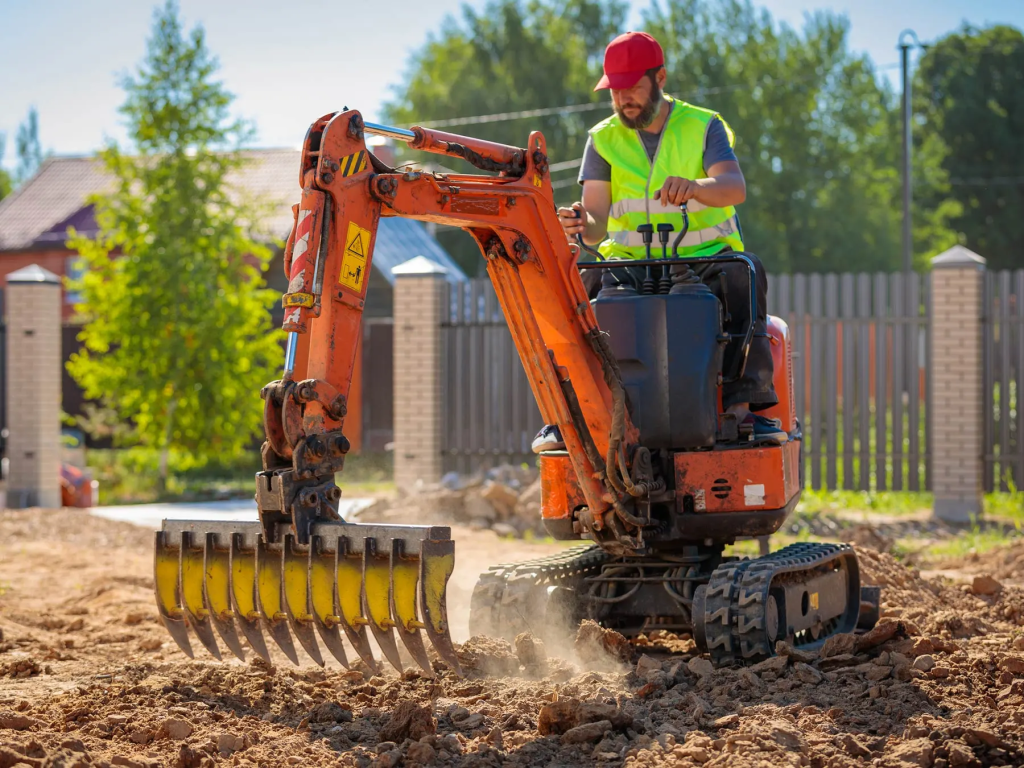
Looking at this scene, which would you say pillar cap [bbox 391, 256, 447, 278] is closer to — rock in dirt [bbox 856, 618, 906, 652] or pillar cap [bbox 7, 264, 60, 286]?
pillar cap [bbox 7, 264, 60, 286]

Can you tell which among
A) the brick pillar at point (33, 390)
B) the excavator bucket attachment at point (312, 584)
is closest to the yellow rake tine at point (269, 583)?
the excavator bucket attachment at point (312, 584)

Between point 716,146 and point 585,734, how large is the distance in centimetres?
286

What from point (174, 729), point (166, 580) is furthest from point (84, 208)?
point (174, 729)

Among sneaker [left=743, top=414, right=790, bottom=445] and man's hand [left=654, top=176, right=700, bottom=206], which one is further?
sneaker [left=743, top=414, right=790, bottom=445]

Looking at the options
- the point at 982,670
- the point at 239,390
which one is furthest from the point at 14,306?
the point at 982,670

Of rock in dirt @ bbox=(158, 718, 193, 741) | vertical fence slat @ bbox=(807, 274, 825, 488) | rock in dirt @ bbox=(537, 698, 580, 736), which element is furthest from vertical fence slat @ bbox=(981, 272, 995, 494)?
rock in dirt @ bbox=(158, 718, 193, 741)

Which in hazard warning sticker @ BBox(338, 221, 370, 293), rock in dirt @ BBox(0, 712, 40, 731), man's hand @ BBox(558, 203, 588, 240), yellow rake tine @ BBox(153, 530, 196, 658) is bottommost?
rock in dirt @ BBox(0, 712, 40, 731)

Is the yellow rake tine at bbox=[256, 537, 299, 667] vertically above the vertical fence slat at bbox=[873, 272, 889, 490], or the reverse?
the vertical fence slat at bbox=[873, 272, 889, 490]

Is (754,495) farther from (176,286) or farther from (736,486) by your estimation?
(176,286)

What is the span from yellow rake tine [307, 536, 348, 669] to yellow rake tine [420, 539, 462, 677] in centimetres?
39

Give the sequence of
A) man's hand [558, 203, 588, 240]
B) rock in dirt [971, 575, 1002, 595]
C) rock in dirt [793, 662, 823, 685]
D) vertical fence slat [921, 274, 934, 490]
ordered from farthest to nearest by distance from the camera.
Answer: vertical fence slat [921, 274, 934, 490] < rock in dirt [971, 575, 1002, 595] < man's hand [558, 203, 588, 240] < rock in dirt [793, 662, 823, 685]

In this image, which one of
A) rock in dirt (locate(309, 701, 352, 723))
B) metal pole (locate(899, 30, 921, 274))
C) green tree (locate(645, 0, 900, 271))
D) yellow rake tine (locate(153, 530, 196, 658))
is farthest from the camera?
green tree (locate(645, 0, 900, 271))

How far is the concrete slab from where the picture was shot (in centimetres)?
1250

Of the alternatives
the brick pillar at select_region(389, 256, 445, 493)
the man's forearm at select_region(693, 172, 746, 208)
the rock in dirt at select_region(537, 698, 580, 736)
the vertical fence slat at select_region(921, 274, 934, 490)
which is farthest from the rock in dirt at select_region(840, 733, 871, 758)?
the brick pillar at select_region(389, 256, 445, 493)
